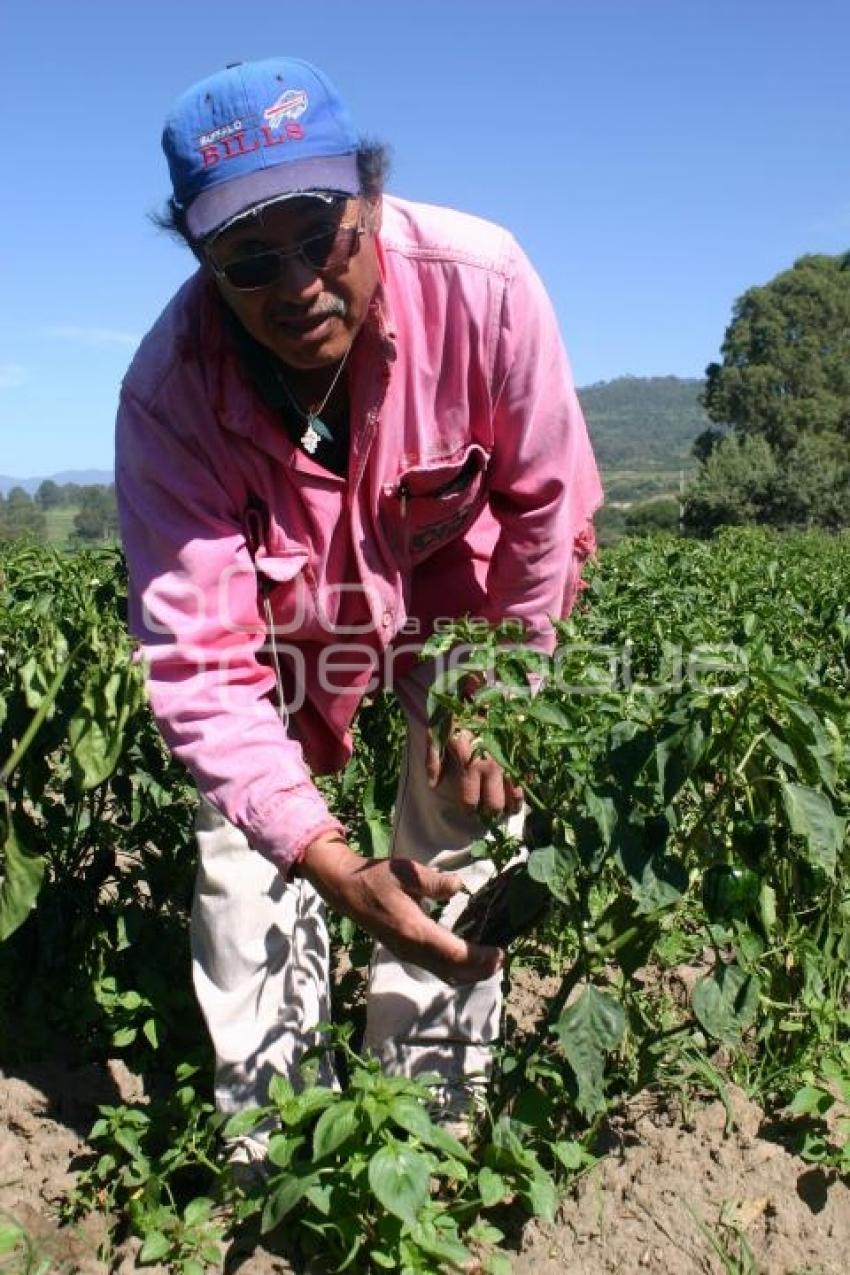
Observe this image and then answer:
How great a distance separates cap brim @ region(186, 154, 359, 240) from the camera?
73.4 inches

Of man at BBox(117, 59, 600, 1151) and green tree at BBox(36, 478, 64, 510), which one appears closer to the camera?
man at BBox(117, 59, 600, 1151)

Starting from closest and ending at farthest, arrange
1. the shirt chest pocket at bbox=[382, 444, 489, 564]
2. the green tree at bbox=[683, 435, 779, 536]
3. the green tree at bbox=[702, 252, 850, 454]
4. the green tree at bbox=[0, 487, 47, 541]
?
the shirt chest pocket at bbox=[382, 444, 489, 564] → the green tree at bbox=[0, 487, 47, 541] → the green tree at bbox=[683, 435, 779, 536] → the green tree at bbox=[702, 252, 850, 454]

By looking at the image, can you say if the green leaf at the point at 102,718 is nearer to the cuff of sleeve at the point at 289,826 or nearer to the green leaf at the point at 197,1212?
the cuff of sleeve at the point at 289,826

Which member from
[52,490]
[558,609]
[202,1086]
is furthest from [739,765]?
[52,490]

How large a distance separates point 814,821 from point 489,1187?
0.77 metres

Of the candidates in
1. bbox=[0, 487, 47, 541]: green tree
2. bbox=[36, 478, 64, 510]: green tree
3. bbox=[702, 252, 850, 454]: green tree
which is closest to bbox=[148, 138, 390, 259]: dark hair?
bbox=[0, 487, 47, 541]: green tree

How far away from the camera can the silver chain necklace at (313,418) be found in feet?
7.05

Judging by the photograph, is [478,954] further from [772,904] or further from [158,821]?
[158,821]

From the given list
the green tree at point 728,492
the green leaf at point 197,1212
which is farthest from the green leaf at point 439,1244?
the green tree at point 728,492

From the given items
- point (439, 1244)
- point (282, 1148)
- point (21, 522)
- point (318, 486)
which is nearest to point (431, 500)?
point (318, 486)

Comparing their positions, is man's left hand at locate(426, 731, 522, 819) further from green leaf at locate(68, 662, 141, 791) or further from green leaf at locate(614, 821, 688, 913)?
green leaf at locate(68, 662, 141, 791)

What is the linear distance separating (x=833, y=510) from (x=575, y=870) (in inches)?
1724

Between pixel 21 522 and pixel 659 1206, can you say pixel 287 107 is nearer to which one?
pixel 659 1206

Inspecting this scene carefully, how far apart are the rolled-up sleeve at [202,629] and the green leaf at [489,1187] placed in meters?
0.57
